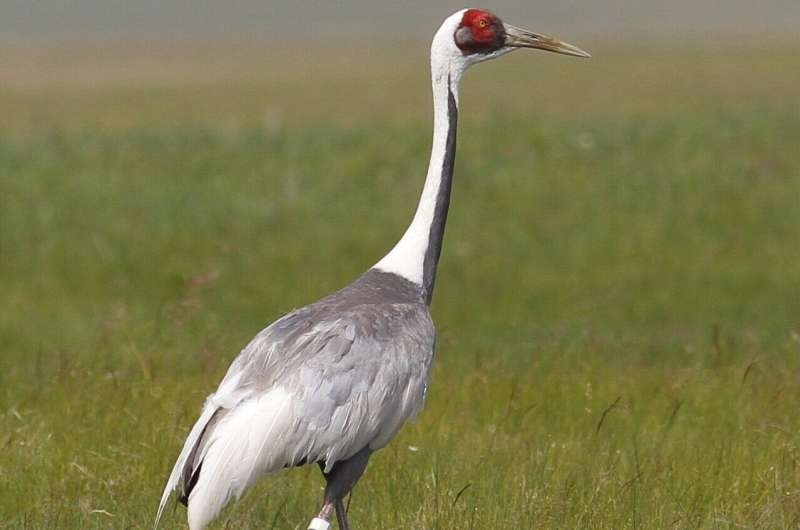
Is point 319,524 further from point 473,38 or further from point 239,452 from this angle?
point 473,38

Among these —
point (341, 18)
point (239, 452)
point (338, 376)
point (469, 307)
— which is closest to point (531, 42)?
point (338, 376)

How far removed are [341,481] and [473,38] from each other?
2.17 m

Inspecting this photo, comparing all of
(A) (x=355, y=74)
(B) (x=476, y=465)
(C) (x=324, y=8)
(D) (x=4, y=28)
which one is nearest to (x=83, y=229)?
(B) (x=476, y=465)

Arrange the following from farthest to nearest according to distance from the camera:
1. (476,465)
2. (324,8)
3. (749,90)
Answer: (324,8) → (749,90) → (476,465)

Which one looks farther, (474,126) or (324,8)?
(324,8)

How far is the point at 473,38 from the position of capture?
6977 millimetres

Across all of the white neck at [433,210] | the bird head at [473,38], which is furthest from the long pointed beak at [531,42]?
the white neck at [433,210]

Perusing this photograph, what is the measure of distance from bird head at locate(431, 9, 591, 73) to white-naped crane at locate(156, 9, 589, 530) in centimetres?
106

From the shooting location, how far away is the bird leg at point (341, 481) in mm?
5880

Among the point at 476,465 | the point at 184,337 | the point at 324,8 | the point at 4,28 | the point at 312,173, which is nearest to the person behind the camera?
the point at 476,465

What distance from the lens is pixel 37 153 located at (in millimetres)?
19359

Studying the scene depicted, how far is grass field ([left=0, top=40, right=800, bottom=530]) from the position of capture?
6527mm

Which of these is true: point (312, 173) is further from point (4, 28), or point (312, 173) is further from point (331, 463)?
point (4, 28)

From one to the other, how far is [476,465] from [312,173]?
1170cm
